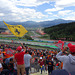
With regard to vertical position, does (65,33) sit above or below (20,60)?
below

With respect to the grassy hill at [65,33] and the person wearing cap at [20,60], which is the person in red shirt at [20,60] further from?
the grassy hill at [65,33]

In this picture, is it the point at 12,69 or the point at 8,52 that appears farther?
the point at 8,52

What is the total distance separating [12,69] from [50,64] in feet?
5.70

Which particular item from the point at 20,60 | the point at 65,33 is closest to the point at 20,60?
the point at 20,60

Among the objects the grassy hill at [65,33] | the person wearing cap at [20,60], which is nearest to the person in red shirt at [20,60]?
the person wearing cap at [20,60]

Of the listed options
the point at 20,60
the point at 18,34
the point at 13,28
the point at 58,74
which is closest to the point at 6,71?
the point at 20,60

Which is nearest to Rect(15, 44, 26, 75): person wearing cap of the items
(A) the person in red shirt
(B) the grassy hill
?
(A) the person in red shirt

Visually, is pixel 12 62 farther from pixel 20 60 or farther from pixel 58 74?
pixel 58 74

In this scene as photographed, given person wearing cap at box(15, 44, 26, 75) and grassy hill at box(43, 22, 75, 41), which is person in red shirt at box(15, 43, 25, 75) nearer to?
person wearing cap at box(15, 44, 26, 75)

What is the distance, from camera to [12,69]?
3484 mm

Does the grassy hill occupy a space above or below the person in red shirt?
below

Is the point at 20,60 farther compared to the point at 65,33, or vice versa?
the point at 65,33

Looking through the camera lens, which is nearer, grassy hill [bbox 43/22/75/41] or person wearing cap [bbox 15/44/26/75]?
person wearing cap [bbox 15/44/26/75]

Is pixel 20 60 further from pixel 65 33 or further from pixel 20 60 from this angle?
pixel 65 33
